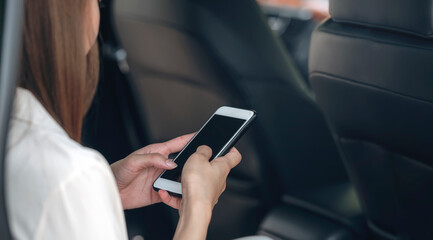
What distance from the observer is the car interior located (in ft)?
3.63

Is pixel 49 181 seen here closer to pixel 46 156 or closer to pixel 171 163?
pixel 46 156

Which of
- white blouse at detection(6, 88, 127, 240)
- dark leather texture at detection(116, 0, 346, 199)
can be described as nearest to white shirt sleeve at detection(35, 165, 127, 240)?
white blouse at detection(6, 88, 127, 240)

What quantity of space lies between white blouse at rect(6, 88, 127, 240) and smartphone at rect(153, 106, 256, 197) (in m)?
0.33

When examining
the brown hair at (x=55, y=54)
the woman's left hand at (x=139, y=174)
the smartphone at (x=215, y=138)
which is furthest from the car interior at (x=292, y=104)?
the brown hair at (x=55, y=54)

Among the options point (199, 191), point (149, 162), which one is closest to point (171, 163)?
point (149, 162)

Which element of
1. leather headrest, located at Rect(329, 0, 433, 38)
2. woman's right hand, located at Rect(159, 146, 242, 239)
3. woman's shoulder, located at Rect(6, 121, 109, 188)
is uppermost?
woman's shoulder, located at Rect(6, 121, 109, 188)

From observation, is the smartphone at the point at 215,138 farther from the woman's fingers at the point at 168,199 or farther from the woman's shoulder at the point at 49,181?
the woman's shoulder at the point at 49,181

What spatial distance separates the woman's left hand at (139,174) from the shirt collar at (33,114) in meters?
0.35

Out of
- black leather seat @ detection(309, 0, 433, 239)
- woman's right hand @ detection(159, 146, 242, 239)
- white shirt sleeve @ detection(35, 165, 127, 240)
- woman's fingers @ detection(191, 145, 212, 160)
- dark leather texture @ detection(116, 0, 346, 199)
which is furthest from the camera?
dark leather texture @ detection(116, 0, 346, 199)

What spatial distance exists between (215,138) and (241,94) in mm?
397

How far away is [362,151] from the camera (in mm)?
1315

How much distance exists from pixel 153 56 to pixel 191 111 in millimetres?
152

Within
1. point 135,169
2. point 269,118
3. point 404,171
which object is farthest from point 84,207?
point 269,118

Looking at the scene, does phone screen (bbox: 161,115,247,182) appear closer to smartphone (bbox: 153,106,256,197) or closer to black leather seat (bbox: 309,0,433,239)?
smartphone (bbox: 153,106,256,197)
